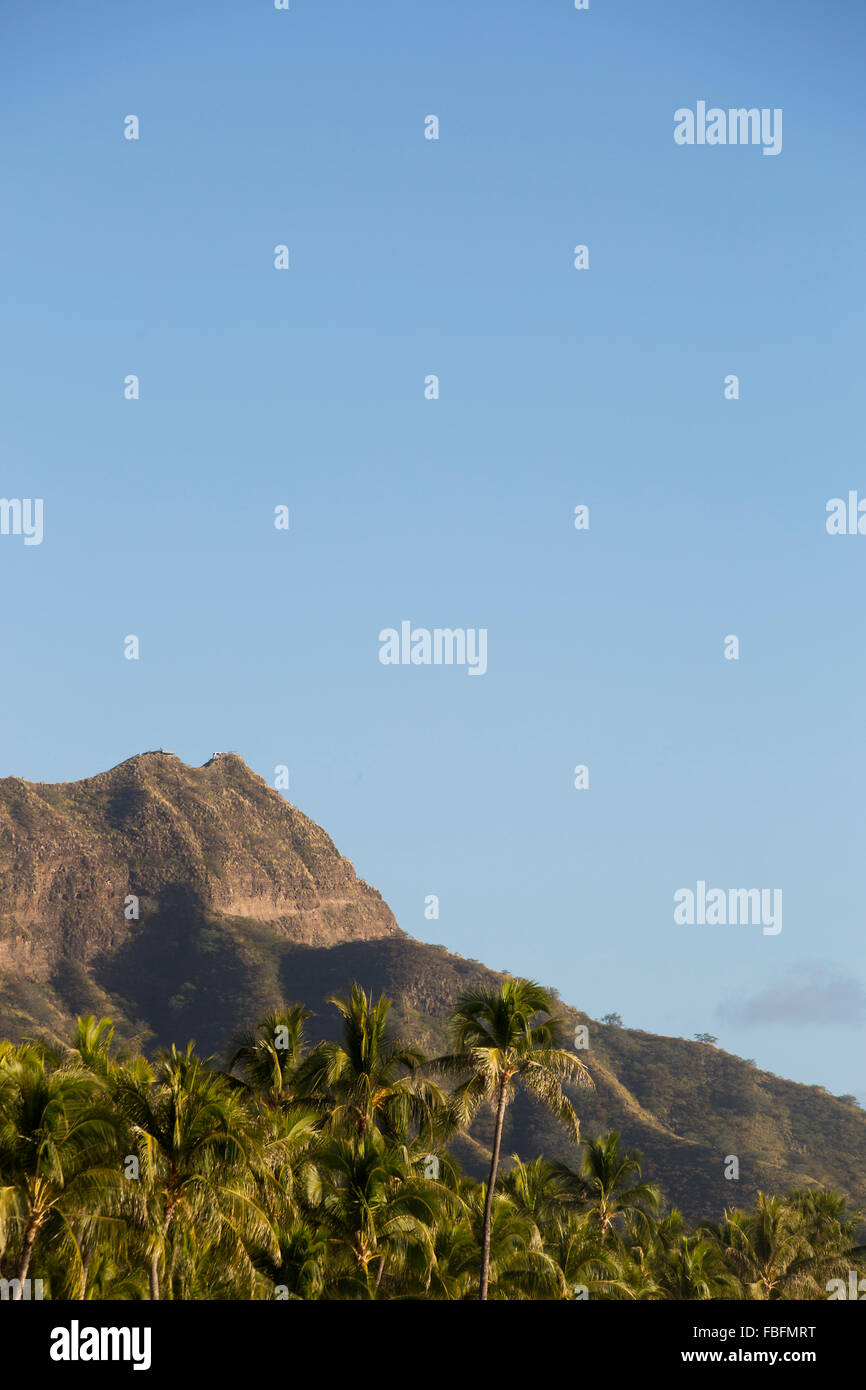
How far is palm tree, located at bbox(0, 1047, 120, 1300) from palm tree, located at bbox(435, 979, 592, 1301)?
13.7 meters

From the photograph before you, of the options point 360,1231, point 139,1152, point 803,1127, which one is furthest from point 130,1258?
point 803,1127

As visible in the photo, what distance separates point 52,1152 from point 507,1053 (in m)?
16.6

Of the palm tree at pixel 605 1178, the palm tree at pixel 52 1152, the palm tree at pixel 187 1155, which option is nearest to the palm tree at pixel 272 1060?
the palm tree at pixel 187 1155

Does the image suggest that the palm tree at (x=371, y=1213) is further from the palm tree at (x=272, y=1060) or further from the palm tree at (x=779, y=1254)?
the palm tree at (x=779, y=1254)

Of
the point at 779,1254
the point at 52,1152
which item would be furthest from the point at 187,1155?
the point at 779,1254

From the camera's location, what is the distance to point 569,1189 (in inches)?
2630

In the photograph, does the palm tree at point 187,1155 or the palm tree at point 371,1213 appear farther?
the palm tree at point 371,1213

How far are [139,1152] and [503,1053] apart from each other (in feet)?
47.4

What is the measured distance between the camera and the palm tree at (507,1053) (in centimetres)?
4038

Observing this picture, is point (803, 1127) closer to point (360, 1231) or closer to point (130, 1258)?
point (360, 1231)

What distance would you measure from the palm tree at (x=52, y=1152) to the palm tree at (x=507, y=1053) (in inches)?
538

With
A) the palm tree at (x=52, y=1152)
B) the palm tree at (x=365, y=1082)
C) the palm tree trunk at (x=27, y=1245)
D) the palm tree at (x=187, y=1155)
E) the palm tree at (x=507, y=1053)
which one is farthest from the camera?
the palm tree at (x=365, y=1082)

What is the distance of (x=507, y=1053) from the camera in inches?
1624
